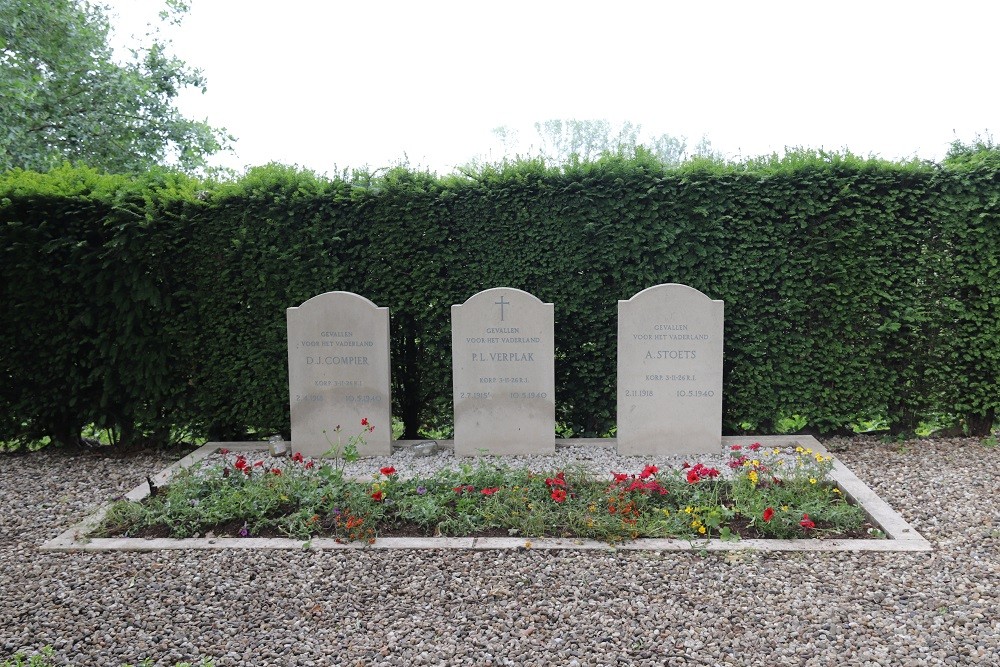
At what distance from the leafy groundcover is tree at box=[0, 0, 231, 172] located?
874 centimetres

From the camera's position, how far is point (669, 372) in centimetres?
608

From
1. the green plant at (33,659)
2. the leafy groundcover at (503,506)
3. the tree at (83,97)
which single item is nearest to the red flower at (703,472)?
the leafy groundcover at (503,506)

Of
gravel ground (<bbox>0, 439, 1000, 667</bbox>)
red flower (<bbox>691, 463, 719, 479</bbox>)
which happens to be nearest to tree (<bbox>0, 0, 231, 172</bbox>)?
gravel ground (<bbox>0, 439, 1000, 667</bbox>)

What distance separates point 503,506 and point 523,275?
2.57 meters

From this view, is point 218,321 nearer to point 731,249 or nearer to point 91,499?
point 91,499

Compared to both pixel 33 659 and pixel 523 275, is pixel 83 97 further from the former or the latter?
pixel 33 659

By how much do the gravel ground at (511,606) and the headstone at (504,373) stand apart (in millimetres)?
2163

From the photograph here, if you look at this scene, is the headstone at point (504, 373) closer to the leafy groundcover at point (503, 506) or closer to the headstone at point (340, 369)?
the headstone at point (340, 369)

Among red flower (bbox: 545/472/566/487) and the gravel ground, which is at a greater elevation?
red flower (bbox: 545/472/566/487)

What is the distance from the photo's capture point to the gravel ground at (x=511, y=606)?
3.08 meters

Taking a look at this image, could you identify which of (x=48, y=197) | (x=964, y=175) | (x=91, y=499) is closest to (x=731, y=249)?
(x=964, y=175)

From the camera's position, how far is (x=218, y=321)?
6688 millimetres

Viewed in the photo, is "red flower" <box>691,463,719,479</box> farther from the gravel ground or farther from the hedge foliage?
the hedge foliage

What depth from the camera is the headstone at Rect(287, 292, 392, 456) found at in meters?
6.17
